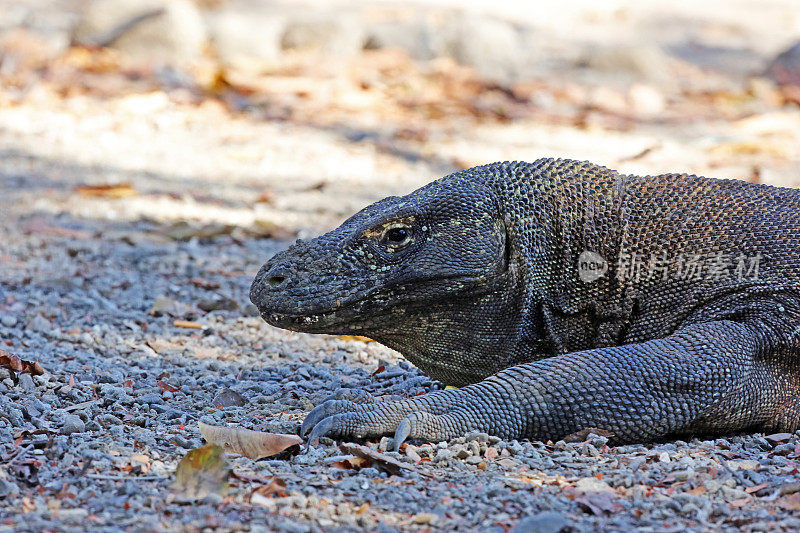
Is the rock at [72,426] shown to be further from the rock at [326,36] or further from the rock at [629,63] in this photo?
the rock at [629,63]

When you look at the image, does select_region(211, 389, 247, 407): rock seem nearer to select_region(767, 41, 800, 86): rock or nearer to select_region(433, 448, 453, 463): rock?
select_region(433, 448, 453, 463): rock

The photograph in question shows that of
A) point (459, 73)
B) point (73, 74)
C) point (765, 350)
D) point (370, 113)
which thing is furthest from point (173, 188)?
point (765, 350)

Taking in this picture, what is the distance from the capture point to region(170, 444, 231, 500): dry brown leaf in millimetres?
3307

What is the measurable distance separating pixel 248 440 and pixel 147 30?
11.8 metres

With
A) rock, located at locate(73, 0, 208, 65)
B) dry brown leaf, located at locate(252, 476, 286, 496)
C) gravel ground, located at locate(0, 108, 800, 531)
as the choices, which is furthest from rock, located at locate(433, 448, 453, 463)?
rock, located at locate(73, 0, 208, 65)

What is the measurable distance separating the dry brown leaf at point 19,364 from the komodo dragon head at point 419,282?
1143 millimetres

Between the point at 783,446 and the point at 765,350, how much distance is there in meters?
0.40

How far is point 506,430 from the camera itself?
4.08 metres

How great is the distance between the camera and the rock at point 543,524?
3123mm

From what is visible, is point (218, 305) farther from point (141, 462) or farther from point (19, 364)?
point (141, 462)

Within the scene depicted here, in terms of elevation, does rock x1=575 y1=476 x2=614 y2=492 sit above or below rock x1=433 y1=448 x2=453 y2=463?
above

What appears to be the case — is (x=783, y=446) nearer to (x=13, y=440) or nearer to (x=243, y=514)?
(x=243, y=514)

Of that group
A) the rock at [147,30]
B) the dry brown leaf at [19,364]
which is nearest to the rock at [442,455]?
the dry brown leaf at [19,364]

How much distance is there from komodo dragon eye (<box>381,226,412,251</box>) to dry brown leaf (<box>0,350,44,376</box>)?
171 centimetres
